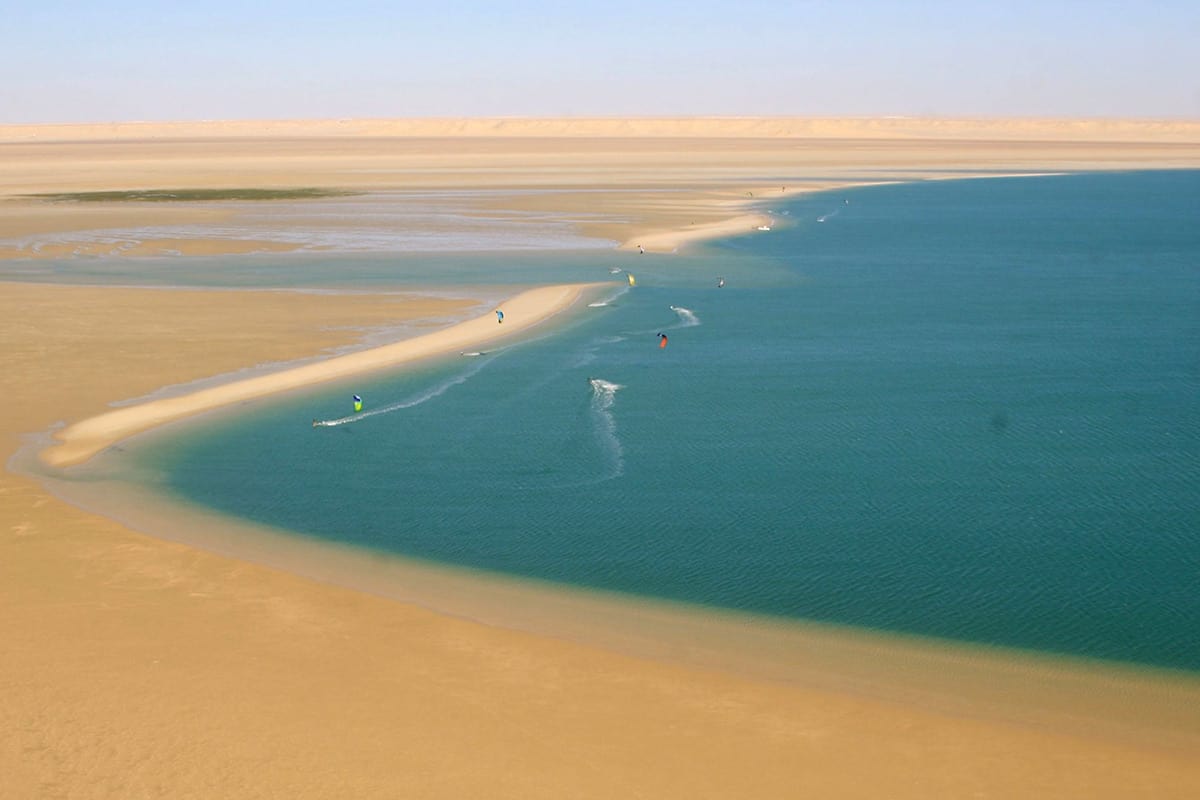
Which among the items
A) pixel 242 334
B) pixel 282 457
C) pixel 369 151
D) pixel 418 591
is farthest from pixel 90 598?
pixel 369 151

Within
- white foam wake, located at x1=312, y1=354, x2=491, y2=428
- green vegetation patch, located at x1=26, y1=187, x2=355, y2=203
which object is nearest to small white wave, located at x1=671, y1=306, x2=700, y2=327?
white foam wake, located at x1=312, y1=354, x2=491, y2=428

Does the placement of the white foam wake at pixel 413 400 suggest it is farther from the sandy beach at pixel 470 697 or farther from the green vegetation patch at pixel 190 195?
the green vegetation patch at pixel 190 195

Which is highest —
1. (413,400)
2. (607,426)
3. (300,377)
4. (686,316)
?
(686,316)

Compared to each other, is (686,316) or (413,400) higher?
(686,316)

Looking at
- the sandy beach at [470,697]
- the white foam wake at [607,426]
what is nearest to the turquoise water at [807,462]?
the white foam wake at [607,426]

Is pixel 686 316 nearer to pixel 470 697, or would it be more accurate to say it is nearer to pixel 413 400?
pixel 413 400

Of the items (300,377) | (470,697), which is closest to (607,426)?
(300,377)

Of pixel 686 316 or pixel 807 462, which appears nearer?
pixel 807 462
